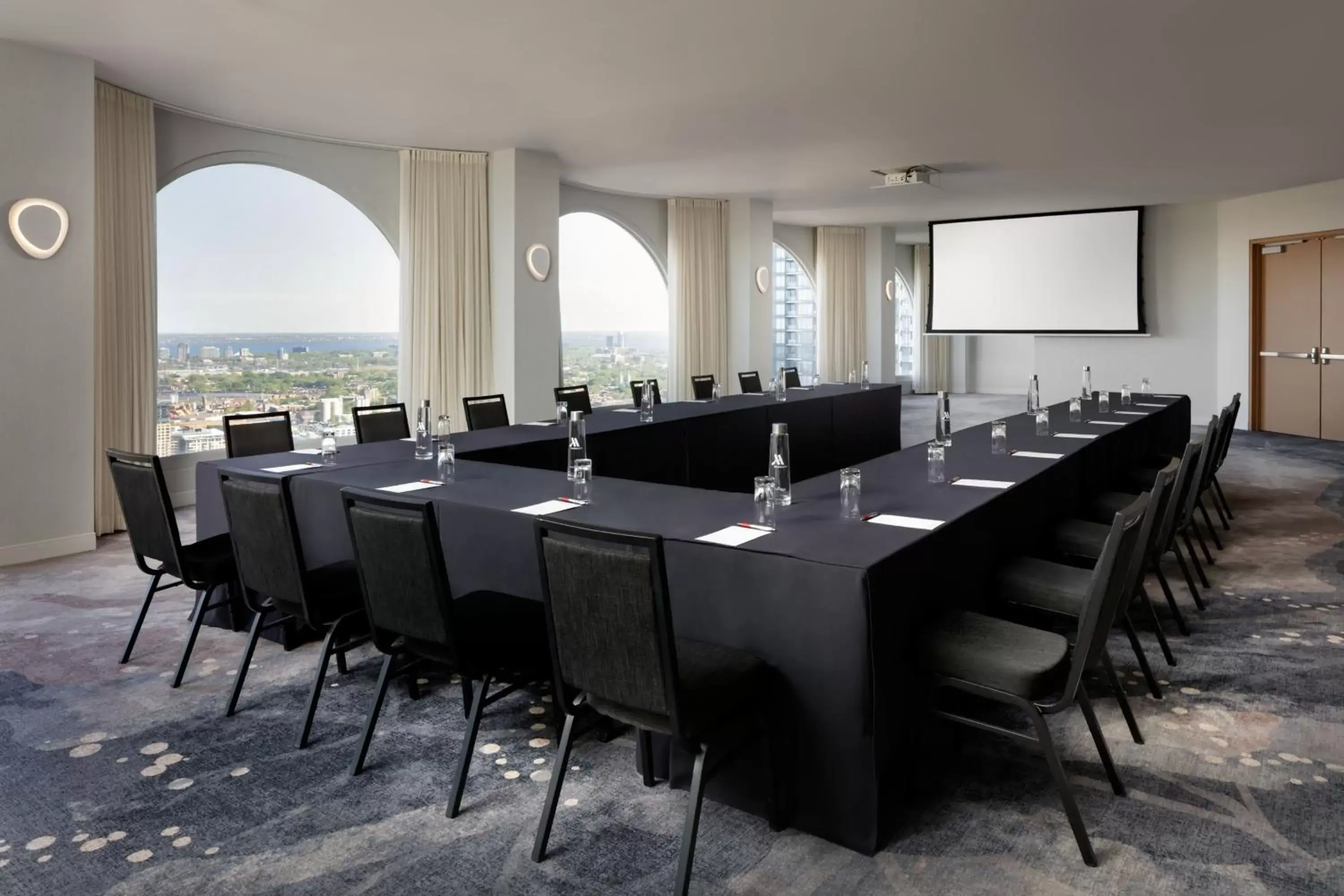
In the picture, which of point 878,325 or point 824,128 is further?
point 878,325

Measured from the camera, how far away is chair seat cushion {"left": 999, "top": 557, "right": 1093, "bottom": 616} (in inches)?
119

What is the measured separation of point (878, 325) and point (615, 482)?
38.1ft

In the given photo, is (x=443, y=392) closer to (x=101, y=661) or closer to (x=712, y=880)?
(x=101, y=661)

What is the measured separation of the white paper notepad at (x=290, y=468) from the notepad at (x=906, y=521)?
2.42 metres

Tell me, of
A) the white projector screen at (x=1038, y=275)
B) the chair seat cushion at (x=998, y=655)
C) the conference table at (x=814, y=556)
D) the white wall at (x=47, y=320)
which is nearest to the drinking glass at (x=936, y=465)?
the conference table at (x=814, y=556)

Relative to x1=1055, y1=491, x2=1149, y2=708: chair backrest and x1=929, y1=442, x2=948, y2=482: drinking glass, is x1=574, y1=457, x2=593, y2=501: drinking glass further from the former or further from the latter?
x1=1055, y1=491, x2=1149, y2=708: chair backrest

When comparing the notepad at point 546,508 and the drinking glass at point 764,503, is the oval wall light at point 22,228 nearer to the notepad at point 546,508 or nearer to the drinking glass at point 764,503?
the notepad at point 546,508

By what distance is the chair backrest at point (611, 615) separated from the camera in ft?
6.68

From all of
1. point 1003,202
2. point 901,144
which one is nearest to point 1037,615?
point 901,144

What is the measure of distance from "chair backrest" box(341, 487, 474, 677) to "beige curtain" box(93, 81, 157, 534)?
429 centimetres

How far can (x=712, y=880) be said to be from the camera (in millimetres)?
2211

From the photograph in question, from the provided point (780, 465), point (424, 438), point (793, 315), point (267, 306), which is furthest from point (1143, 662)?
point (793, 315)

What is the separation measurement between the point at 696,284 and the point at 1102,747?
9.39m

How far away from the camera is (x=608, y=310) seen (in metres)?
11.2
